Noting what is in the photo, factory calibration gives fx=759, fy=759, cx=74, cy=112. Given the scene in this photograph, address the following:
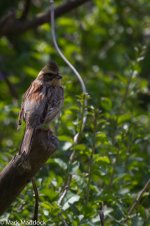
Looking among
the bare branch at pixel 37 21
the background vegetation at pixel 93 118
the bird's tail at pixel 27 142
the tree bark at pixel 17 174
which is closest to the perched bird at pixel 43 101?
the bird's tail at pixel 27 142

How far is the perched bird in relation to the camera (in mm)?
5371

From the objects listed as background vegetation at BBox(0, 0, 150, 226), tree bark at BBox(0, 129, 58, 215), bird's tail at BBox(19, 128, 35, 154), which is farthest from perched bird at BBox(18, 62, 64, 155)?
tree bark at BBox(0, 129, 58, 215)

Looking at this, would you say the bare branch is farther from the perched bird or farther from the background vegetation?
the perched bird

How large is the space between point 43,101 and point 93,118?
387 mm

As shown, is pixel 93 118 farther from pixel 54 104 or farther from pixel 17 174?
pixel 17 174

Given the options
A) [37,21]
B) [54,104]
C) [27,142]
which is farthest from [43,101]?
[37,21]

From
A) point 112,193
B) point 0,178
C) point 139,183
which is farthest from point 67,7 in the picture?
point 0,178

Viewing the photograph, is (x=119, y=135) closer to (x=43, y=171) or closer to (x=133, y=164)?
(x=133, y=164)

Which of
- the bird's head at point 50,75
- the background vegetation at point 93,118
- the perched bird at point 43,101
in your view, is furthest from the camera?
the bird's head at point 50,75

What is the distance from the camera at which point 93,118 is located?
18.2 feet

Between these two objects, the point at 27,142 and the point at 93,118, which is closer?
the point at 27,142

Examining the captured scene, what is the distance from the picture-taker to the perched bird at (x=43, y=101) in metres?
5.37

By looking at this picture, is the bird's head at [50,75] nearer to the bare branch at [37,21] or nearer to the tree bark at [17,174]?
the tree bark at [17,174]

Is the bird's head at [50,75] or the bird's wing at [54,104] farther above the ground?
the bird's head at [50,75]
